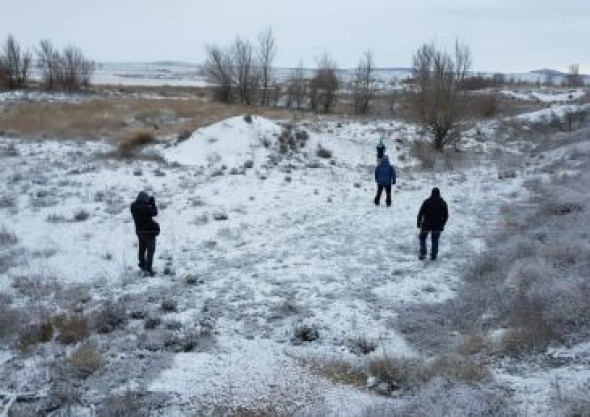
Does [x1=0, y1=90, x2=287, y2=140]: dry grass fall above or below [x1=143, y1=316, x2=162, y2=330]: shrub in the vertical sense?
above

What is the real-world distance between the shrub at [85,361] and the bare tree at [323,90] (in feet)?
130

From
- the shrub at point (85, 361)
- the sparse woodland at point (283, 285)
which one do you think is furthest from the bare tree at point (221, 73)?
the shrub at point (85, 361)

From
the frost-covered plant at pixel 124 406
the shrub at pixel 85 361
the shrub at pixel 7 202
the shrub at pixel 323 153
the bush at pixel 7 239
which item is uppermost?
the shrub at pixel 323 153

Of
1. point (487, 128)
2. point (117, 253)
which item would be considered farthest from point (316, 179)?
point (487, 128)

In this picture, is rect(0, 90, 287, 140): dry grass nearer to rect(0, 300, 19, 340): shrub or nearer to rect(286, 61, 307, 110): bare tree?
rect(286, 61, 307, 110): bare tree

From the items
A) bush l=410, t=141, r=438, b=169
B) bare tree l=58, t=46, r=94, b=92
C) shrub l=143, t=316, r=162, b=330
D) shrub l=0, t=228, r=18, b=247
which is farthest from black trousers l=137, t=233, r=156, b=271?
bare tree l=58, t=46, r=94, b=92

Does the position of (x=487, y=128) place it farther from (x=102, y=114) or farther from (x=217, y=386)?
(x=217, y=386)

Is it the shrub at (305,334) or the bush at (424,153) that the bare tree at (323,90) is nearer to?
the bush at (424,153)

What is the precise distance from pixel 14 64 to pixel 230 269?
2069 inches

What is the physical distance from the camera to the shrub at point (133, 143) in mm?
23981

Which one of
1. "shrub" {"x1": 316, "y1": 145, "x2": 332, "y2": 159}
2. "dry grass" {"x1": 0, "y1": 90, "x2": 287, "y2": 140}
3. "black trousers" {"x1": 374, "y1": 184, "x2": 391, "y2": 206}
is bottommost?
"black trousers" {"x1": 374, "y1": 184, "x2": 391, "y2": 206}

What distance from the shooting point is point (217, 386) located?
730 cm

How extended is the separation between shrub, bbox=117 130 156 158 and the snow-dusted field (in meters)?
1.40

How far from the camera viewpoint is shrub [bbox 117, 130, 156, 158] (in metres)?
24.0
